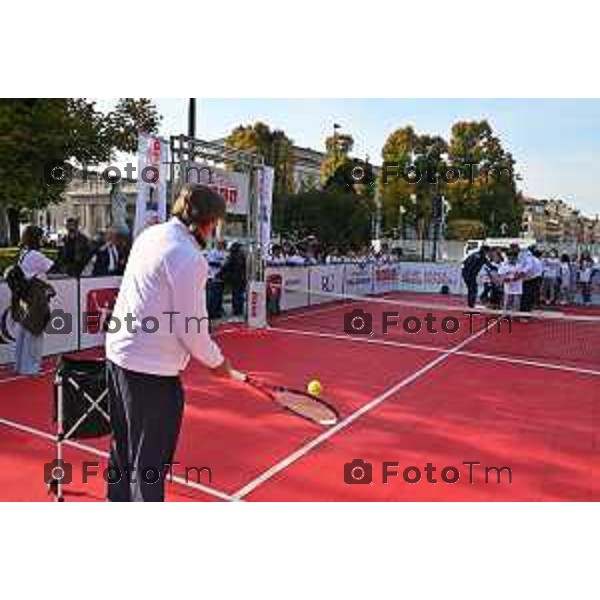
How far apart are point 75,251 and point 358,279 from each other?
12.4 metres

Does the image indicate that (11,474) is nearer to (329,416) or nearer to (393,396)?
(329,416)

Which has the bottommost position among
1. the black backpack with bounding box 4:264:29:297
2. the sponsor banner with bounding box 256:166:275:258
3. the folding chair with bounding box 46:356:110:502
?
the folding chair with bounding box 46:356:110:502

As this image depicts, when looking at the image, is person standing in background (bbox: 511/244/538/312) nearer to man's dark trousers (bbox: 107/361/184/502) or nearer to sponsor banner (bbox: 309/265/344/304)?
sponsor banner (bbox: 309/265/344/304)

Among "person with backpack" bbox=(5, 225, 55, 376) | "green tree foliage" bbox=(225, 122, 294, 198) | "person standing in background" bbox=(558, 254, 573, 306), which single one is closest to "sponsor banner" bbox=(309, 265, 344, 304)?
Result: "person standing in background" bbox=(558, 254, 573, 306)

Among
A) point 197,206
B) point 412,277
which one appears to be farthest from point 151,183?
point 412,277

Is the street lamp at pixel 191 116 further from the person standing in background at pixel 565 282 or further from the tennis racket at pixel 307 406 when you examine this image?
the tennis racket at pixel 307 406

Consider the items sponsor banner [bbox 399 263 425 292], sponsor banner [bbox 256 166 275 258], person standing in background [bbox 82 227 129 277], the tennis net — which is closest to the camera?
person standing in background [bbox 82 227 129 277]

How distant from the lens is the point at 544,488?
6.62 metres

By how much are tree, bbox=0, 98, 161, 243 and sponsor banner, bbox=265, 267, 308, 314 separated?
23.6 feet

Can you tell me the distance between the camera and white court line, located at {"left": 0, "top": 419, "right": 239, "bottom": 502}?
20.4ft

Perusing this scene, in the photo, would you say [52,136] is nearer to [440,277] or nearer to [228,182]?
[228,182]

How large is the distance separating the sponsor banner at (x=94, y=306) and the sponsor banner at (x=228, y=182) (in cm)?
287

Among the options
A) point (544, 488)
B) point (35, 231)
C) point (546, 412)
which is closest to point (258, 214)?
point (35, 231)

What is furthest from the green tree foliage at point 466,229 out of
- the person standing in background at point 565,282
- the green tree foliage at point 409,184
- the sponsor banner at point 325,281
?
the sponsor banner at point 325,281
